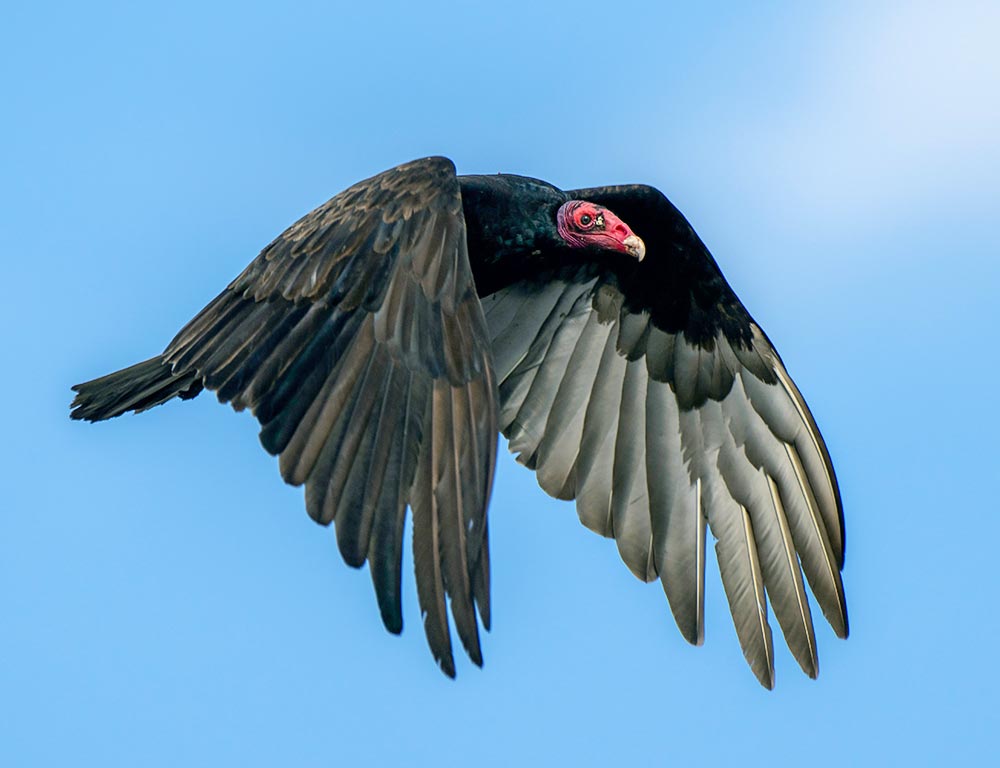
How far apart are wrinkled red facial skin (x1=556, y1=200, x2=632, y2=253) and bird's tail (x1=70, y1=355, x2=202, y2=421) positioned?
1949 mm

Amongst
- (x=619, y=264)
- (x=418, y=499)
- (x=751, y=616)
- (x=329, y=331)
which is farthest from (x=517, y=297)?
(x=418, y=499)

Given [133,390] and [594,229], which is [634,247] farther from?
[133,390]

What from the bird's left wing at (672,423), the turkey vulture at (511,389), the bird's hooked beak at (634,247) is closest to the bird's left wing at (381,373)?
the turkey vulture at (511,389)

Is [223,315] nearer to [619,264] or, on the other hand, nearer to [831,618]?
[619,264]

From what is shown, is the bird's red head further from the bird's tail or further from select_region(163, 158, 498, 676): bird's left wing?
→ the bird's tail

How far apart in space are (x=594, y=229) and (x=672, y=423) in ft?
4.01

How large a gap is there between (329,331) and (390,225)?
0.54 meters

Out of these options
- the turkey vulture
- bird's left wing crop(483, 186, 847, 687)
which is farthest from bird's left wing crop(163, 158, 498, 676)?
bird's left wing crop(483, 186, 847, 687)

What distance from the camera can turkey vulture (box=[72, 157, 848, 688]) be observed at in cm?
499

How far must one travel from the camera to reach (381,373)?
5.43 meters

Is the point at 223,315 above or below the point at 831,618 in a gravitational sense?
above

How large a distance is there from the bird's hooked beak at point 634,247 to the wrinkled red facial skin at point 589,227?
0.02 m

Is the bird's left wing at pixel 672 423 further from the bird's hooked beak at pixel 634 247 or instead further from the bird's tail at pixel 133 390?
the bird's tail at pixel 133 390

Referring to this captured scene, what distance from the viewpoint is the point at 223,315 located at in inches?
246
